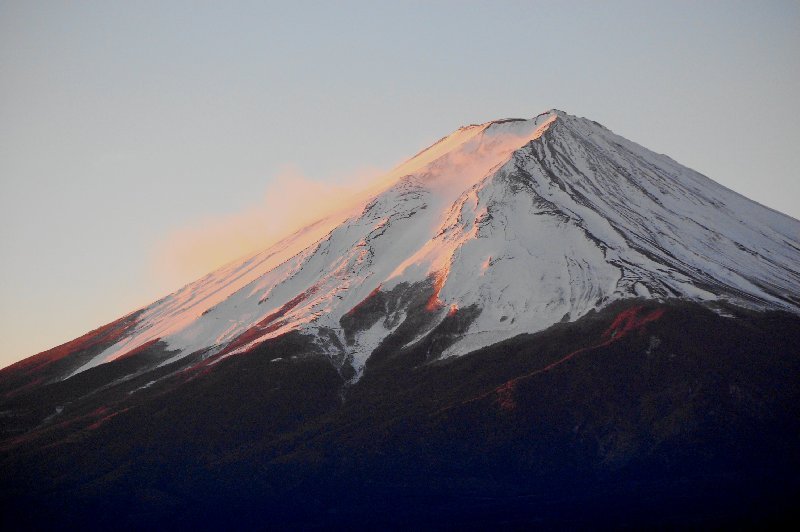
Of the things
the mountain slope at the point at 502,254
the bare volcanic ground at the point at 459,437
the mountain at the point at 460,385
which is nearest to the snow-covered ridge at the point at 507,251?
the mountain slope at the point at 502,254

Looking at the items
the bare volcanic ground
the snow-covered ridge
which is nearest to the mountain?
the bare volcanic ground

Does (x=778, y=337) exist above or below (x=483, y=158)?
below

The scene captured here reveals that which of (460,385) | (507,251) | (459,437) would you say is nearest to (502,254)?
(507,251)

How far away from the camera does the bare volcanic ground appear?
97.6m

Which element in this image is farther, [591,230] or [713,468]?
[591,230]

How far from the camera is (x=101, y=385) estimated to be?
12925 centimetres

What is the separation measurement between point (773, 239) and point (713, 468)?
6336cm

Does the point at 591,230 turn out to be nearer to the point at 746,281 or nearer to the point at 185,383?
the point at 746,281

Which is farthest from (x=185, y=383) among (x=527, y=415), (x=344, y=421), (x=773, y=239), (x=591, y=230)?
(x=773, y=239)

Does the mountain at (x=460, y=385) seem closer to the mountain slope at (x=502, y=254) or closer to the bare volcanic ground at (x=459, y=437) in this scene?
the bare volcanic ground at (x=459, y=437)

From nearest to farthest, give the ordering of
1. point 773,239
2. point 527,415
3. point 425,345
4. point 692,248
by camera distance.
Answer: point 527,415 → point 425,345 → point 692,248 → point 773,239

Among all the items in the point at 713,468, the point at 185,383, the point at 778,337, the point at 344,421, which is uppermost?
the point at 185,383

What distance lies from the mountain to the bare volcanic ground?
24cm

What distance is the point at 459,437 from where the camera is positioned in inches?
4163
